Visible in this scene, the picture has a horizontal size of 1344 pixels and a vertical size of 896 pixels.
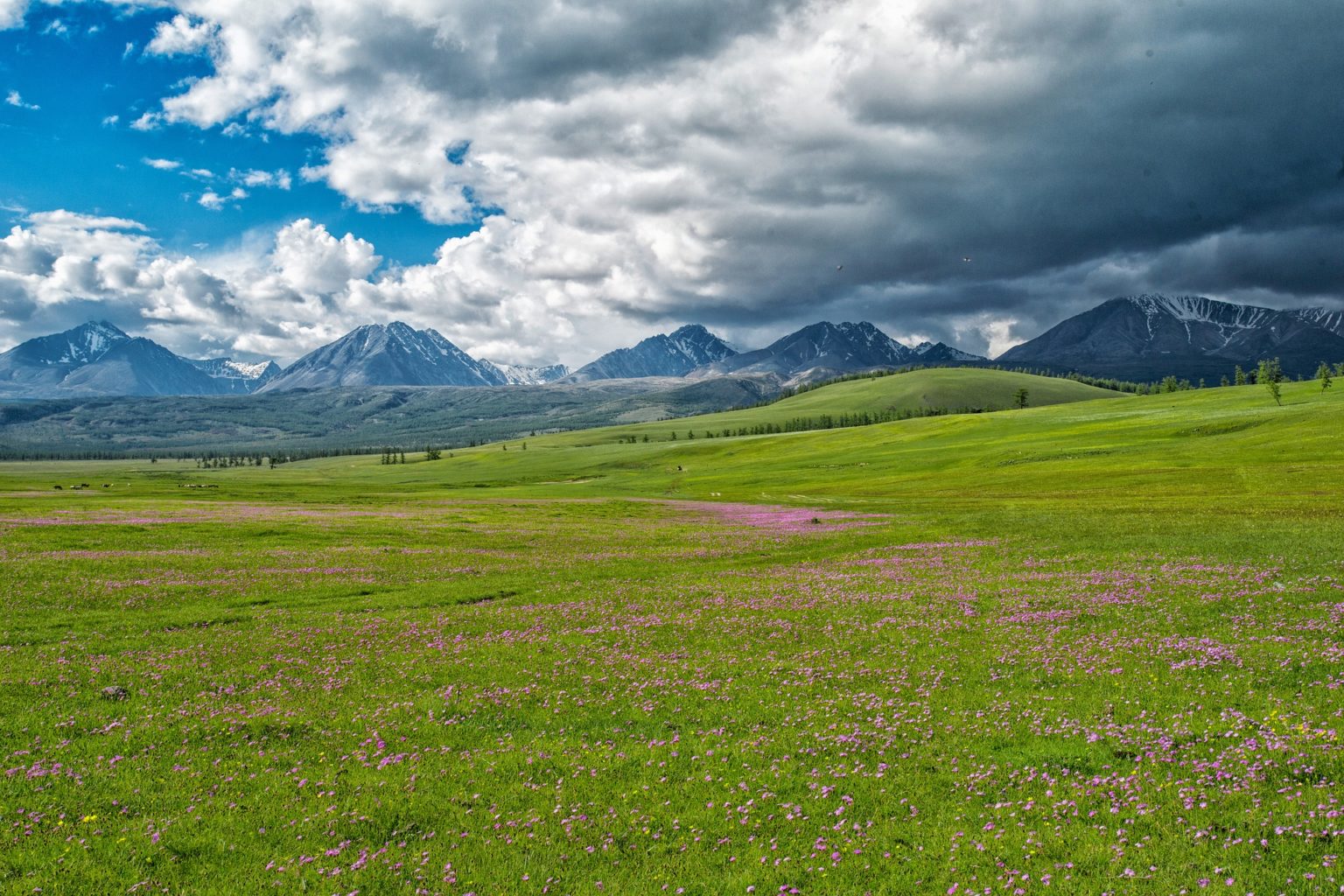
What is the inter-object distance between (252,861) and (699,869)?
23.7 ft

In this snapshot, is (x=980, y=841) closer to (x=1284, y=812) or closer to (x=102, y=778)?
(x=1284, y=812)

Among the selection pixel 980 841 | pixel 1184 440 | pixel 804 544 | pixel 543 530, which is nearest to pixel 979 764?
pixel 980 841

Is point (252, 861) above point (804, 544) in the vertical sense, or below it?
above

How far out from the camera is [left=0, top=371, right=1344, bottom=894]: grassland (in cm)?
1068

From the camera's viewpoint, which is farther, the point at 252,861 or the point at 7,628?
the point at 7,628

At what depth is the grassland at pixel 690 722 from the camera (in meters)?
10.7

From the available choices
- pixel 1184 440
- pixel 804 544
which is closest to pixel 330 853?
pixel 804 544

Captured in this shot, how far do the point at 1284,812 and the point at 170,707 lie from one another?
926 inches

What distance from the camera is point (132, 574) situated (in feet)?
123

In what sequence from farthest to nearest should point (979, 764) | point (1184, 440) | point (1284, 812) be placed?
1. point (1184, 440)
2. point (979, 764)
3. point (1284, 812)

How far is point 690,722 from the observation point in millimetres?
16578

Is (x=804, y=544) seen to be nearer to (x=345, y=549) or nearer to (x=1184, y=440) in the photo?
(x=345, y=549)

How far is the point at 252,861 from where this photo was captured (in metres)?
11.2

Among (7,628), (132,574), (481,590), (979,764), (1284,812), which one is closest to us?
(1284,812)
